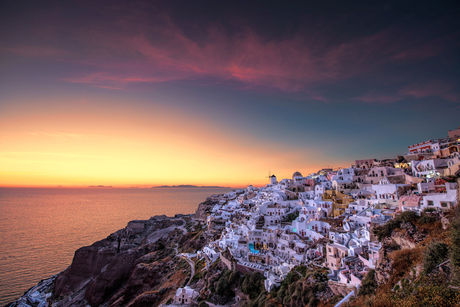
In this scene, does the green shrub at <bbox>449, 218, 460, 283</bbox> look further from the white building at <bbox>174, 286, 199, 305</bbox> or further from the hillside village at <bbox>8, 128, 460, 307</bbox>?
the white building at <bbox>174, 286, 199, 305</bbox>

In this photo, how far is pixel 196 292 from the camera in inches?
1054

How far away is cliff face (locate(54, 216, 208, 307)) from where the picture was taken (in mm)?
34781

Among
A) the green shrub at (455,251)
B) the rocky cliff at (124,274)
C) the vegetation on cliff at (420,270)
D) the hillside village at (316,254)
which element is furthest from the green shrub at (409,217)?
the rocky cliff at (124,274)

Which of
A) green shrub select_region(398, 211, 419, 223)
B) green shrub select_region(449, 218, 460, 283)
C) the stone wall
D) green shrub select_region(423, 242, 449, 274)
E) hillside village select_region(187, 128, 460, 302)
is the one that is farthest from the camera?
hillside village select_region(187, 128, 460, 302)

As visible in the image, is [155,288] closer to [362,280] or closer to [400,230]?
[362,280]

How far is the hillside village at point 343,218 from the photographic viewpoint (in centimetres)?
1891

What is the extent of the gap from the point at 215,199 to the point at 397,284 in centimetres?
6448

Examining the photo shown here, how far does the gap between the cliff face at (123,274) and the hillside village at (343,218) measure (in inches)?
292

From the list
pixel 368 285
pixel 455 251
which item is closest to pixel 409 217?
pixel 368 285

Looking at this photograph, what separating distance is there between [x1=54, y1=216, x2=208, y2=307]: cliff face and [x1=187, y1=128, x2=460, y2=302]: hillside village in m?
7.42

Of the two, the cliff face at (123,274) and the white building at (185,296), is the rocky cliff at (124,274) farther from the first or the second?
the white building at (185,296)

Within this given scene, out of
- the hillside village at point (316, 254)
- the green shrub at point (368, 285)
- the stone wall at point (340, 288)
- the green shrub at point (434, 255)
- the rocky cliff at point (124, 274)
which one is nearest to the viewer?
the green shrub at point (434, 255)

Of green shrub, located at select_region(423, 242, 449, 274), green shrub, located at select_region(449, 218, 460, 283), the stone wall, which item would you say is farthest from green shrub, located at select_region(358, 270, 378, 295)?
green shrub, located at select_region(449, 218, 460, 283)

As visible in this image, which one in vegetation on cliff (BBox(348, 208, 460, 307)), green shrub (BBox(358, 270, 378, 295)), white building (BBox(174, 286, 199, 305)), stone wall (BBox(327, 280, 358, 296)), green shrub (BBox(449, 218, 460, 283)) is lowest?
white building (BBox(174, 286, 199, 305))
